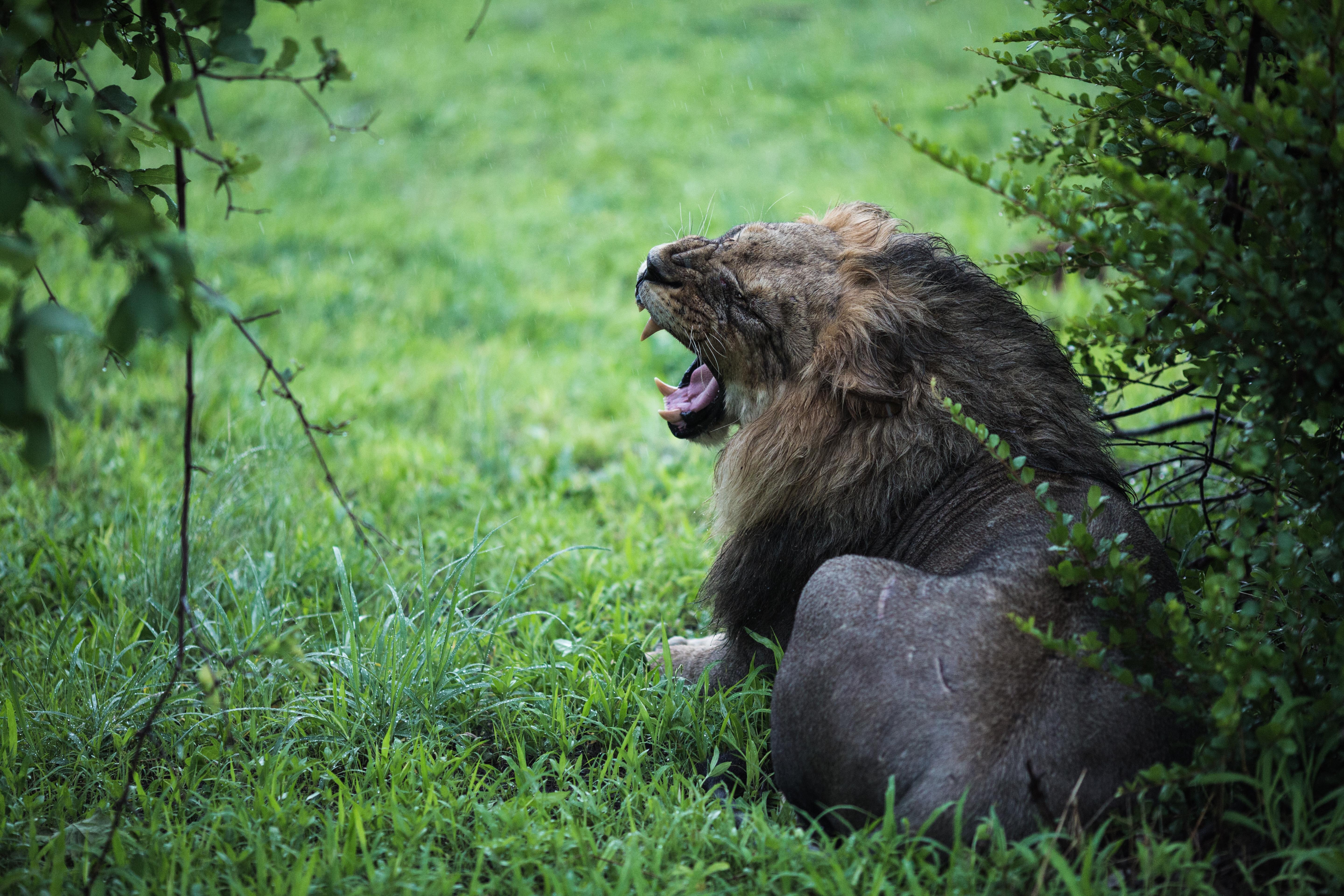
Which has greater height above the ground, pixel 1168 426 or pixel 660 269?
pixel 660 269

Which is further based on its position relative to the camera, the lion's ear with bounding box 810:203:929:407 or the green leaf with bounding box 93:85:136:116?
the lion's ear with bounding box 810:203:929:407

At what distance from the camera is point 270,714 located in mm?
3068

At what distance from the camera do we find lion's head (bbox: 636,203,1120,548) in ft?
9.66

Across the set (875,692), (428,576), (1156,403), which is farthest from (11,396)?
(1156,403)

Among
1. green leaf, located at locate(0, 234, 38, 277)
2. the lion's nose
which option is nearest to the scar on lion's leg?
the lion's nose

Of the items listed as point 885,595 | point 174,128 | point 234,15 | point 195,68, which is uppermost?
point 234,15

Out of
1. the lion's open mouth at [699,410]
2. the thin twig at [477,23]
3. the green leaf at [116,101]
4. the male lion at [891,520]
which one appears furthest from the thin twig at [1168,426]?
the green leaf at [116,101]

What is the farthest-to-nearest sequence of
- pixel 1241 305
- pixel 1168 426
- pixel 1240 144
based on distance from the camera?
pixel 1168 426 < pixel 1240 144 < pixel 1241 305

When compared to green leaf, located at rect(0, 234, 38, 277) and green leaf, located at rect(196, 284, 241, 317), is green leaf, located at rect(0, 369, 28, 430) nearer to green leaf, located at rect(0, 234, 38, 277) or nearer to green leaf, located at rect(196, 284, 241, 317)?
green leaf, located at rect(0, 234, 38, 277)

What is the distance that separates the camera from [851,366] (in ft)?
9.81

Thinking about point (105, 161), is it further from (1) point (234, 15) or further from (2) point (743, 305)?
(2) point (743, 305)

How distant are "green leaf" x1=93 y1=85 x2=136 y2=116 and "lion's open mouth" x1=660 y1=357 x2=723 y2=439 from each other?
1764mm

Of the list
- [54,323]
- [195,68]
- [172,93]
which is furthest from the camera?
[195,68]

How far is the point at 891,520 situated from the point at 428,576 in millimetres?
1699
